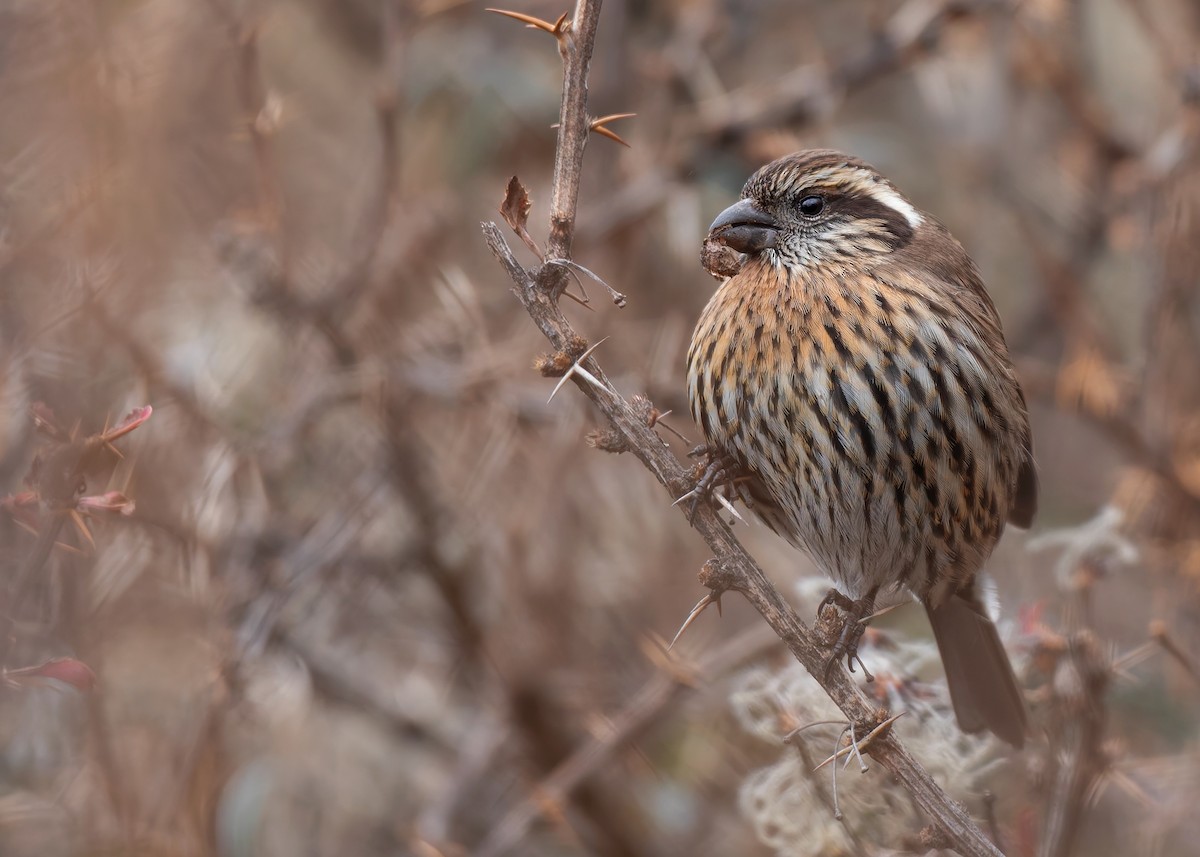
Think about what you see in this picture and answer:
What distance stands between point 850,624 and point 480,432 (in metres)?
1.90

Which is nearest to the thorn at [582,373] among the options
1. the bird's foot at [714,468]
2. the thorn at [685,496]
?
the thorn at [685,496]

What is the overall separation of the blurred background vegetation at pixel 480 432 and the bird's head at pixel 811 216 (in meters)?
0.80

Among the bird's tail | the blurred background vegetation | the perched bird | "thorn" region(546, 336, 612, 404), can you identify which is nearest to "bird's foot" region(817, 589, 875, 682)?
the perched bird

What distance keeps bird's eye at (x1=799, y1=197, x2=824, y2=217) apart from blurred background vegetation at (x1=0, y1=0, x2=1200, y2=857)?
0.91 metres

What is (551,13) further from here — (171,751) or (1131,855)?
(1131,855)

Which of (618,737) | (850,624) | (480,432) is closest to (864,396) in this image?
(850,624)

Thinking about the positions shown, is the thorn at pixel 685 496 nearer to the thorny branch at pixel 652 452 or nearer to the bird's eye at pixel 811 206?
the thorny branch at pixel 652 452

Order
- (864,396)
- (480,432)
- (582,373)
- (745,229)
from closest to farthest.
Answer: (582,373)
(864,396)
(745,229)
(480,432)

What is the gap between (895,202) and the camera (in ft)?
10.8

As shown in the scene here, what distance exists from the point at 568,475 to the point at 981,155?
6.96ft

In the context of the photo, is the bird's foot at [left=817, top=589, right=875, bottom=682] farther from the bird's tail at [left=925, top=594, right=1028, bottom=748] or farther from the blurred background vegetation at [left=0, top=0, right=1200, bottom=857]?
the bird's tail at [left=925, top=594, right=1028, bottom=748]

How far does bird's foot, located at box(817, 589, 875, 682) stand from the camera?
2.84m

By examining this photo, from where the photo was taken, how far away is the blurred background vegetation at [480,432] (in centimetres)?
343

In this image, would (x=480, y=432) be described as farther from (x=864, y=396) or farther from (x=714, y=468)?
(x=864, y=396)
